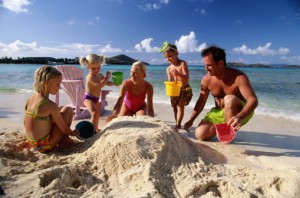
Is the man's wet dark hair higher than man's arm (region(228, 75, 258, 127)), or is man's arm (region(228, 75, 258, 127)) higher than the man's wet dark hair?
the man's wet dark hair

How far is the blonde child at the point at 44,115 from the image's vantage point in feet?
8.26

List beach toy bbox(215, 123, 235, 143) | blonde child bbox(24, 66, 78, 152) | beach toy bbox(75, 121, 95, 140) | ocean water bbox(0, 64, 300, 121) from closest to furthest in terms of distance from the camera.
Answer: blonde child bbox(24, 66, 78, 152)
beach toy bbox(75, 121, 95, 140)
beach toy bbox(215, 123, 235, 143)
ocean water bbox(0, 64, 300, 121)

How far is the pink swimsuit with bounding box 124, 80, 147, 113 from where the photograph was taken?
392 centimetres

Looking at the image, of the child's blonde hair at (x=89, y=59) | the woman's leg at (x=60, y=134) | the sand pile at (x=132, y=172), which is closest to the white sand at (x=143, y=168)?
the sand pile at (x=132, y=172)

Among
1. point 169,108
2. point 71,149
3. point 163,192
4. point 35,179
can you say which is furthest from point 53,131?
point 169,108

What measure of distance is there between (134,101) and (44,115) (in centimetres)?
162

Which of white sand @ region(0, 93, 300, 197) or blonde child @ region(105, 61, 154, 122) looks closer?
white sand @ region(0, 93, 300, 197)

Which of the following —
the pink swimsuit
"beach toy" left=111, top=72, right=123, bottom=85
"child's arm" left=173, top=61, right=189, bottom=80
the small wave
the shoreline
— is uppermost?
"child's arm" left=173, top=61, right=189, bottom=80

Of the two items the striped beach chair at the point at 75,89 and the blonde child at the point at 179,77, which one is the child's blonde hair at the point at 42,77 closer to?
the blonde child at the point at 179,77

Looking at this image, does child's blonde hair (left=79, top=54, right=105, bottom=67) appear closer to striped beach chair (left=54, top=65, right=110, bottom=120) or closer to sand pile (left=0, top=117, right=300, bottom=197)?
striped beach chair (left=54, top=65, right=110, bottom=120)

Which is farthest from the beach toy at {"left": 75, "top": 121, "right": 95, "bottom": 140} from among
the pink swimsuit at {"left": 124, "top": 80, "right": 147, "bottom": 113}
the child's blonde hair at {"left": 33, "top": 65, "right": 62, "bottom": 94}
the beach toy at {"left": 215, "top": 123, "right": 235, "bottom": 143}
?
the beach toy at {"left": 215, "top": 123, "right": 235, "bottom": 143}

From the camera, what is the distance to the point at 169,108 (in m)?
5.90

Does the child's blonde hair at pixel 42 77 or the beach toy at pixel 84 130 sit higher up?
the child's blonde hair at pixel 42 77

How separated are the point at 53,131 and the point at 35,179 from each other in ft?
2.79
